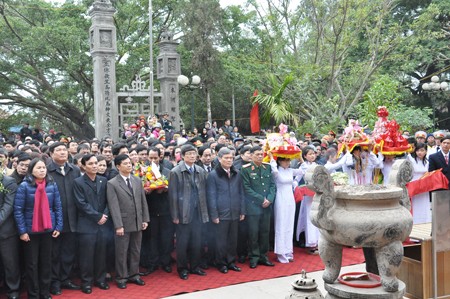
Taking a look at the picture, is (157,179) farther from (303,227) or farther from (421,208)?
(421,208)

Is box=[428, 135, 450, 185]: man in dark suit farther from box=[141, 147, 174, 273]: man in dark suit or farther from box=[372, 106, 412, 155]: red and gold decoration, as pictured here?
box=[141, 147, 174, 273]: man in dark suit

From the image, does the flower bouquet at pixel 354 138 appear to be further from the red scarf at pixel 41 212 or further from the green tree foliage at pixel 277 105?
the green tree foliage at pixel 277 105

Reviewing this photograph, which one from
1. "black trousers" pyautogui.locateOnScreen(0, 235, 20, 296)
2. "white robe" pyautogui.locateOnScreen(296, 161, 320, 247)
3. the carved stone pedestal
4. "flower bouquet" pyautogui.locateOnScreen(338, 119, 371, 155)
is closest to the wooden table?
the carved stone pedestal

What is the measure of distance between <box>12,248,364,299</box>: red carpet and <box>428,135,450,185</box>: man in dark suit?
179cm

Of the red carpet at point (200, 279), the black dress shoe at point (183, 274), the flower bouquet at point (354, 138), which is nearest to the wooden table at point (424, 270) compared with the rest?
the red carpet at point (200, 279)

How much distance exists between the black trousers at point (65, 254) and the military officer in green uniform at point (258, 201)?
2.16 m

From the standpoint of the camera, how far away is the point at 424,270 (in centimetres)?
444

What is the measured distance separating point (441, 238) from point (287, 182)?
2.27 metres

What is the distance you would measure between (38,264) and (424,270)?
3.83 m

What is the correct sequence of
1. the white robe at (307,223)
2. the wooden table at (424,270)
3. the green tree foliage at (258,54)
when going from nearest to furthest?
the wooden table at (424,270) < the white robe at (307,223) < the green tree foliage at (258,54)

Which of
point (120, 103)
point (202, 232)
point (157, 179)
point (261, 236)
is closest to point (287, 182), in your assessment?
point (261, 236)

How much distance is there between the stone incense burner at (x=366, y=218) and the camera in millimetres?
3562

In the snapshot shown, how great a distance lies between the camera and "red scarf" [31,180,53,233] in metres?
4.75

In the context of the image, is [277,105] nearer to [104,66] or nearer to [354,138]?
[104,66]
